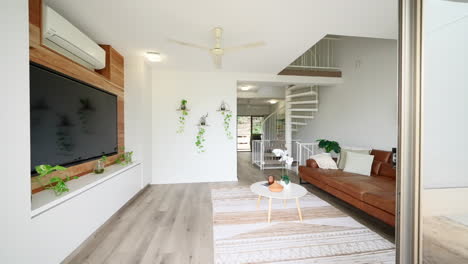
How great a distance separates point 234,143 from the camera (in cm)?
456

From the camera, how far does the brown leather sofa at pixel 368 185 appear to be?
7.32 feet

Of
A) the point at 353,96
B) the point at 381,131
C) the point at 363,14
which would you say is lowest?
the point at 381,131

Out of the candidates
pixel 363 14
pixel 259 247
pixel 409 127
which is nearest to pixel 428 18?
pixel 409 127

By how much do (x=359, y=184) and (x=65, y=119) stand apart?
3791 mm

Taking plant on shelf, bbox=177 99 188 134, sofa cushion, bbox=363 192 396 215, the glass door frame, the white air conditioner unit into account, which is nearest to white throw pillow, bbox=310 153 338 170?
sofa cushion, bbox=363 192 396 215

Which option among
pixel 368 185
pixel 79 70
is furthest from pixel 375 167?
pixel 79 70

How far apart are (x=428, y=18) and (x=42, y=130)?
2812 millimetres

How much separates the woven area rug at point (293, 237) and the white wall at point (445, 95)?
128 cm

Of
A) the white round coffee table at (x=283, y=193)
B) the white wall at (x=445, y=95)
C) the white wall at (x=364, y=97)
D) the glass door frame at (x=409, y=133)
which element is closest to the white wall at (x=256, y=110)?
the white wall at (x=364, y=97)

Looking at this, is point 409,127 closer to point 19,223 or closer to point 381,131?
point 19,223

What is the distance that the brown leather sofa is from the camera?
2232 mm

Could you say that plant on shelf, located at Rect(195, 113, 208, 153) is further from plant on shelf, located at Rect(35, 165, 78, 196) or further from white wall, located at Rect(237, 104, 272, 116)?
→ white wall, located at Rect(237, 104, 272, 116)

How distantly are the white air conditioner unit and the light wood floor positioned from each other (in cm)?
212

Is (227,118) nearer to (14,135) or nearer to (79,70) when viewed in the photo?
(79,70)
